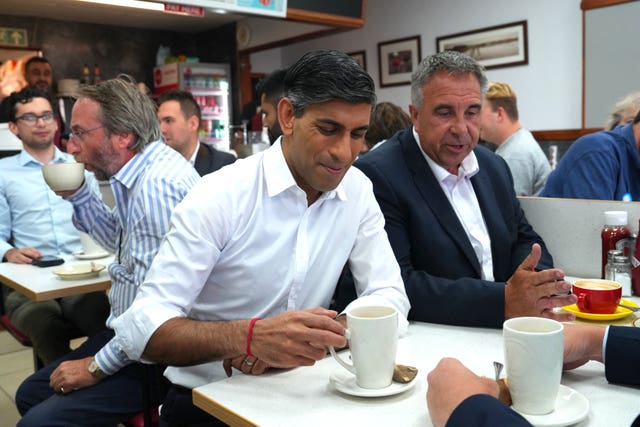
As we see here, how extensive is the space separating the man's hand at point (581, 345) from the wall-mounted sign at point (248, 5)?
2.98 metres

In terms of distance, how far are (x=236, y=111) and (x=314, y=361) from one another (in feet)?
23.9

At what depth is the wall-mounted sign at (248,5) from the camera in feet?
11.5

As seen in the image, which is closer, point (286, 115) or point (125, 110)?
point (286, 115)

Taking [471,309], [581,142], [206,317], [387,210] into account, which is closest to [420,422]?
[471,309]

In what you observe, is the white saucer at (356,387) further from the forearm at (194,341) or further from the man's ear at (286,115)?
the man's ear at (286,115)

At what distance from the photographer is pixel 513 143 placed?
3752mm

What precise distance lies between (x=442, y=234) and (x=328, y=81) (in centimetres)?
66

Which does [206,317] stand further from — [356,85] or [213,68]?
[213,68]

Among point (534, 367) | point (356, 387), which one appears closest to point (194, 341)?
point (356, 387)

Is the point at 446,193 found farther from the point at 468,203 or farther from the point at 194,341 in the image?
the point at 194,341

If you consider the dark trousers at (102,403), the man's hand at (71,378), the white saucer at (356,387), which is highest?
the white saucer at (356,387)

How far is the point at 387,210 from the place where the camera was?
173 cm

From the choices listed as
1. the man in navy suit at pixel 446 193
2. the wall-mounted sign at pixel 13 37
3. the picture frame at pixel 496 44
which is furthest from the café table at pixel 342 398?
the wall-mounted sign at pixel 13 37

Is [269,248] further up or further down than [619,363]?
further up
